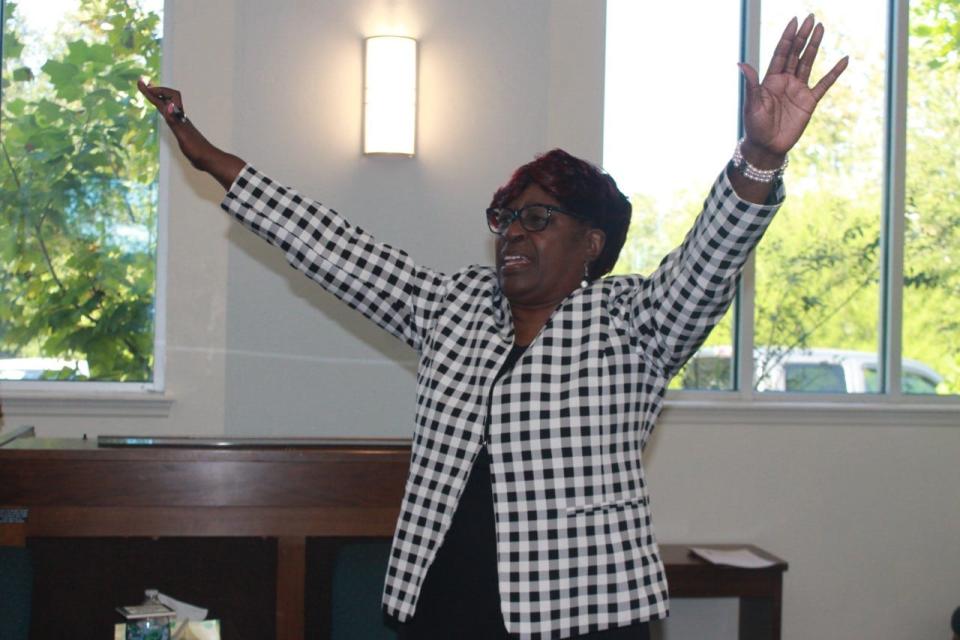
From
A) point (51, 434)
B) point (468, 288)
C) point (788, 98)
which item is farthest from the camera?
point (51, 434)

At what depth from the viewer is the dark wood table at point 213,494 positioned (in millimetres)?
2570

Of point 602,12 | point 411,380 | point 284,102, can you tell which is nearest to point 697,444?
point 411,380

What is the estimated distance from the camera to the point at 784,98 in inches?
54.4

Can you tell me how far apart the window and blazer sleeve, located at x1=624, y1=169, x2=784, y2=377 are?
2.53m

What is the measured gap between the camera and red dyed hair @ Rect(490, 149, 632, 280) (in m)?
1.77

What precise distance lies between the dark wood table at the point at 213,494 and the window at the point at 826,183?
172 cm

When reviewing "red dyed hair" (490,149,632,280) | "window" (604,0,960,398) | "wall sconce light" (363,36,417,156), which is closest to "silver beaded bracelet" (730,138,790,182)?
"red dyed hair" (490,149,632,280)

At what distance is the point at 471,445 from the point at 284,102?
7.47 feet

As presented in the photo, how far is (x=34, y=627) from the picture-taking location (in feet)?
9.16

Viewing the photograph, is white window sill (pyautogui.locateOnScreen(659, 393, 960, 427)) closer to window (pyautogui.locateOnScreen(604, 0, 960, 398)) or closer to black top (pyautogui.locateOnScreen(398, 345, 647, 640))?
window (pyautogui.locateOnScreen(604, 0, 960, 398))

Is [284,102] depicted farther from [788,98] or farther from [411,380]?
[788,98]

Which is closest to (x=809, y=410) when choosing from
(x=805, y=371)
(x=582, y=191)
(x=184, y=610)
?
(x=805, y=371)

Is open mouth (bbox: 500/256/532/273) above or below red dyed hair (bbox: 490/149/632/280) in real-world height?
below

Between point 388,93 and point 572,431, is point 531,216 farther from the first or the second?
point 388,93
